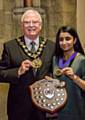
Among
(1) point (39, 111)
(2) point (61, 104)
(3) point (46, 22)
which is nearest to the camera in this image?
(2) point (61, 104)

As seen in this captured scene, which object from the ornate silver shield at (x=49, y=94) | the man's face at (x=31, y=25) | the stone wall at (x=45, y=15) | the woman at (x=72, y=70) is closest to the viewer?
the ornate silver shield at (x=49, y=94)

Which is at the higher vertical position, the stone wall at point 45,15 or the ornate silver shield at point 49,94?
the stone wall at point 45,15

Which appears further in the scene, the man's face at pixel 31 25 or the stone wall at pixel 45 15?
the stone wall at pixel 45 15

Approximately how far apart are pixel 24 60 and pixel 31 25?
0.72ft

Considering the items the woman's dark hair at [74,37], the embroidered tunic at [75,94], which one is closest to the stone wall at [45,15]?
the woman's dark hair at [74,37]

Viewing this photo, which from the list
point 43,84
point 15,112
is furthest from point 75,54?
point 15,112

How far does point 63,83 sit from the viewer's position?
269 centimetres

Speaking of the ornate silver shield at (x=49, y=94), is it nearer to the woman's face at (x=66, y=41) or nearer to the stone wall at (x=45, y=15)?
the woman's face at (x=66, y=41)

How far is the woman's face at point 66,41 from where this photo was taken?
279 cm

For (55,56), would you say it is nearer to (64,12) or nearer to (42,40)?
(42,40)

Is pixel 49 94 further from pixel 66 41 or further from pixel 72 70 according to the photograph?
pixel 66 41

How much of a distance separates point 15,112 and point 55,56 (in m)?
0.44

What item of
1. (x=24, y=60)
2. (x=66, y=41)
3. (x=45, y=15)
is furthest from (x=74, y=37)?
(x=45, y=15)

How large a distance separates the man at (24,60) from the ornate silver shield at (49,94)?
165 millimetres
